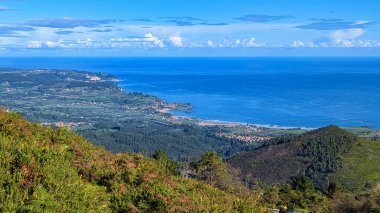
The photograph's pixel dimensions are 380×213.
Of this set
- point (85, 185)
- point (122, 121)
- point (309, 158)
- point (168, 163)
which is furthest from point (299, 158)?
point (122, 121)

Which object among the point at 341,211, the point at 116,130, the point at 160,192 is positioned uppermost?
the point at 160,192

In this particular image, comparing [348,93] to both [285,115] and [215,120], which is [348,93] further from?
[215,120]

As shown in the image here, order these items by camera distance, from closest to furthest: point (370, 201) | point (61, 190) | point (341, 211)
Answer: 1. point (61, 190)
2. point (370, 201)
3. point (341, 211)

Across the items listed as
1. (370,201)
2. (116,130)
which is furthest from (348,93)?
(370,201)

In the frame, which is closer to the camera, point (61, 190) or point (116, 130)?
point (61, 190)

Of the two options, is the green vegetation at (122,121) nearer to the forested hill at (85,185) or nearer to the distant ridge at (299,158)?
the distant ridge at (299,158)

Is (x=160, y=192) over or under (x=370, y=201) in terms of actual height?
over
